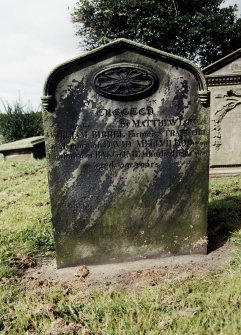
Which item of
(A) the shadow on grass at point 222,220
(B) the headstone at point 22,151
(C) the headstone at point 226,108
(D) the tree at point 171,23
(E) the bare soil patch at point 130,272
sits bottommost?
(E) the bare soil patch at point 130,272

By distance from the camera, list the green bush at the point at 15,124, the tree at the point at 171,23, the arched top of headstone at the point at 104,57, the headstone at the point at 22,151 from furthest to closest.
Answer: the tree at the point at 171,23 → the green bush at the point at 15,124 → the headstone at the point at 22,151 → the arched top of headstone at the point at 104,57

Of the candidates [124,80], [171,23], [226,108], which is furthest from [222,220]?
[171,23]

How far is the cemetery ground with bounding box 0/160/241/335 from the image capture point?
240 cm

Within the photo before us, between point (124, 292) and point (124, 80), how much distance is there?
76.3 inches

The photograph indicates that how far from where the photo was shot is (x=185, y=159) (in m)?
3.45

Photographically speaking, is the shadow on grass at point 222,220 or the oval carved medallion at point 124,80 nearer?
the oval carved medallion at point 124,80

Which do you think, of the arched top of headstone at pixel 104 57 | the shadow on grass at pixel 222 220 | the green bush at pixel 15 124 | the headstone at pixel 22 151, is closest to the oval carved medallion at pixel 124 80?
the arched top of headstone at pixel 104 57

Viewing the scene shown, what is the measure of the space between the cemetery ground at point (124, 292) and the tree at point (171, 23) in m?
17.8

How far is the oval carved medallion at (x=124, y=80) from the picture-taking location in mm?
3275

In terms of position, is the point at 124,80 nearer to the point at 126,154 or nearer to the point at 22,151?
the point at 126,154

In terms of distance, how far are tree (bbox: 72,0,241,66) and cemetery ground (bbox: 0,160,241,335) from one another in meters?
17.8

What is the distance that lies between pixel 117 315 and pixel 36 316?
613mm

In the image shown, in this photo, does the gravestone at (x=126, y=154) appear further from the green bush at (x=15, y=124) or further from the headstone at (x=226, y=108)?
the green bush at (x=15, y=124)

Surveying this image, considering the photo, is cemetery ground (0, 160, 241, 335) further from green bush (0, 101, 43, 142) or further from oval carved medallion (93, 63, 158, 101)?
green bush (0, 101, 43, 142)
